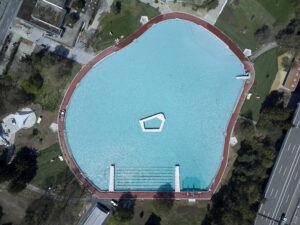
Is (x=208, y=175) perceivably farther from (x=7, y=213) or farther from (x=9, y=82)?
(x=9, y=82)

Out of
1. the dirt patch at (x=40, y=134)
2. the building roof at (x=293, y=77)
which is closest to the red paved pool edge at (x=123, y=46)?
the dirt patch at (x=40, y=134)

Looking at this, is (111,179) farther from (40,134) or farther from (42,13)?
(42,13)

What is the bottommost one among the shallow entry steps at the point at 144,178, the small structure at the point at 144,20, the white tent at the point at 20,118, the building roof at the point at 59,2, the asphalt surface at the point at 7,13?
the shallow entry steps at the point at 144,178

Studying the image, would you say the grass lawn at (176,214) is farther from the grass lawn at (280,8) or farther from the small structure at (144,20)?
the grass lawn at (280,8)

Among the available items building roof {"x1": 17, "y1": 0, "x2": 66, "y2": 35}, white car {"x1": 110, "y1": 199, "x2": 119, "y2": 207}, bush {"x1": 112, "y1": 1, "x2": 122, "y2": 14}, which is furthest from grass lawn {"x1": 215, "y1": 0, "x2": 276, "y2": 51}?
white car {"x1": 110, "y1": 199, "x2": 119, "y2": 207}

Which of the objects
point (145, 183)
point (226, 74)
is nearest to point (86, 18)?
point (226, 74)
